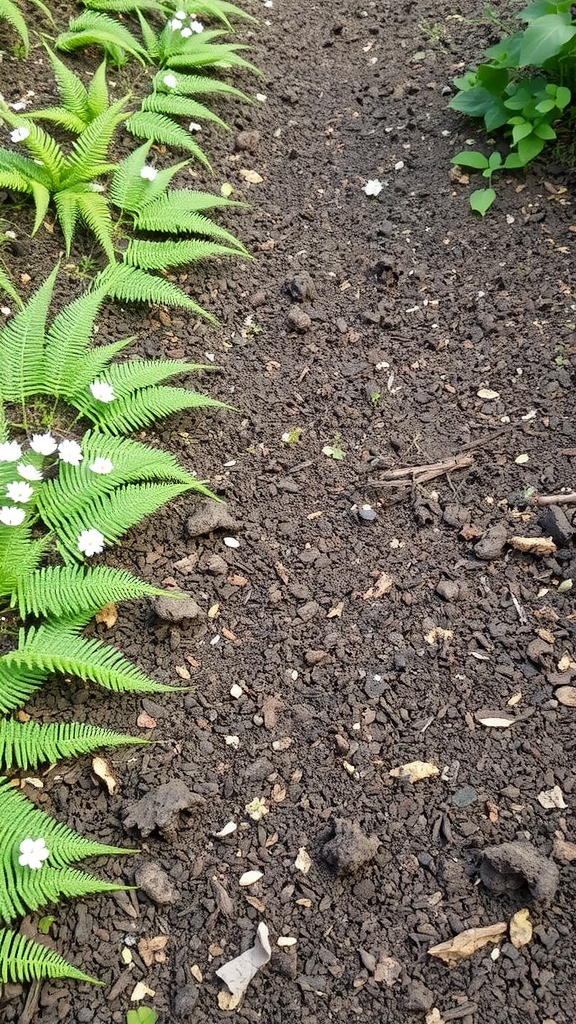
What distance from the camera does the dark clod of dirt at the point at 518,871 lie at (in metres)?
2.03

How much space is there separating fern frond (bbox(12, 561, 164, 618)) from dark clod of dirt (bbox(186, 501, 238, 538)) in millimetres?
437

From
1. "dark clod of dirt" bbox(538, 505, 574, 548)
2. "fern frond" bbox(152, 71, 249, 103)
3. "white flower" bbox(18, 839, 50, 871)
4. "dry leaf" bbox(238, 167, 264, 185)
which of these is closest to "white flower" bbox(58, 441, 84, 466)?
"white flower" bbox(18, 839, 50, 871)

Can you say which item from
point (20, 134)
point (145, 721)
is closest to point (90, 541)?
point (145, 721)

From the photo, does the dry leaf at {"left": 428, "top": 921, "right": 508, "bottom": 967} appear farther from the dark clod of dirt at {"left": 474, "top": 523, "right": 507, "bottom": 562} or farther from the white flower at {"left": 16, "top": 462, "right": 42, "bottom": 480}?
the white flower at {"left": 16, "top": 462, "right": 42, "bottom": 480}

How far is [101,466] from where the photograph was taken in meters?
2.82

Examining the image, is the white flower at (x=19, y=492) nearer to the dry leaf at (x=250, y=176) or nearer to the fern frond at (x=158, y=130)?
the fern frond at (x=158, y=130)

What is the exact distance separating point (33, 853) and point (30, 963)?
0.26 m

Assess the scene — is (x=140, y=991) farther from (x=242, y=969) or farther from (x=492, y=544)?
(x=492, y=544)

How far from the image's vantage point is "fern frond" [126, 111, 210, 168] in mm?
4117

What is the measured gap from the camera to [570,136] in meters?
4.00

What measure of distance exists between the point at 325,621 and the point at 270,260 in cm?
219

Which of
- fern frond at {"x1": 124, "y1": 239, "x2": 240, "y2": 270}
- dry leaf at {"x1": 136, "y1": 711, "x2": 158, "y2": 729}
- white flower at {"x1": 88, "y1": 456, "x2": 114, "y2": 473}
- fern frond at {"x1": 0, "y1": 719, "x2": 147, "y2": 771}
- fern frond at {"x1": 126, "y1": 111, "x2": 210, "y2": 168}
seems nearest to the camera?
fern frond at {"x1": 0, "y1": 719, "x2": 147, "y2": 771}

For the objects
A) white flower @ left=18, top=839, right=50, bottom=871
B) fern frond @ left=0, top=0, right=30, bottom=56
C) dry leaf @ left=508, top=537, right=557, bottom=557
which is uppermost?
fern frond @ left=0, top=0, right=30, bottom=56

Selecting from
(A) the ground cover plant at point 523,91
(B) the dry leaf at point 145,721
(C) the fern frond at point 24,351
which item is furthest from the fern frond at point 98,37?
(B) the dry leaf at point 145,721
